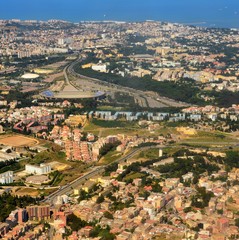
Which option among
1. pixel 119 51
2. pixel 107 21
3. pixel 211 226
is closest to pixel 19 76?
pixel 119 51

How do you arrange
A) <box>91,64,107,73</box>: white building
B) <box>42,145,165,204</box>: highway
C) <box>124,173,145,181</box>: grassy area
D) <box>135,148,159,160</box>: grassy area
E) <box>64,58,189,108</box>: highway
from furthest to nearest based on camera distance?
<box>91,64,107,73</box>: white building < <box>64,58,189,108</box>: highway < <box>135,148,159,160</box>: grassy area < <box>124,173,145,181</box>: grassy area < <box>42,145,165,204</box>: highway

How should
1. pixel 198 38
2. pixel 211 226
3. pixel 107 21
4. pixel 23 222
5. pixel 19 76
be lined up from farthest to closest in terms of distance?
pixel 107 21
pixel 198 38
pixel 19 76
pixel 23 222
pixel 211 226

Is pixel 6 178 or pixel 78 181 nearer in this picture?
pixel 78 181

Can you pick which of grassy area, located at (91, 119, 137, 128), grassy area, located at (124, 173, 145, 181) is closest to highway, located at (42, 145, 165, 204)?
grassy area, located at (124, 173, 145, 181)

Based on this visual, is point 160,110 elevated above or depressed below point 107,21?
below

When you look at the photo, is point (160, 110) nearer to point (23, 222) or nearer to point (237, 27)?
point (23, 222)

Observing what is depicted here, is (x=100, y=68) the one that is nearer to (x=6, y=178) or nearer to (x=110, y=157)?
(x=110, y=157)

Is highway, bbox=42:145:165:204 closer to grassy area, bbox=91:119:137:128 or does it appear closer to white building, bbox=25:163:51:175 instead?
white building, bbox=25:163:51:175

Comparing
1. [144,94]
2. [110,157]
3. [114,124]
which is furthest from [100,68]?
[110,157]
